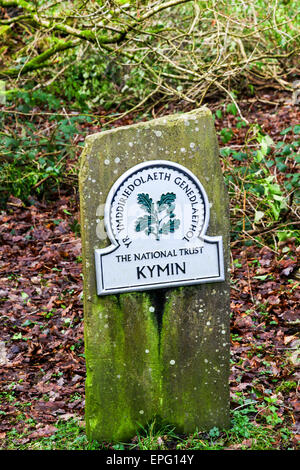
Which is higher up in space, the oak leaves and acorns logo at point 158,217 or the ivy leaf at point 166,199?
the ivy leaf at point 166,199

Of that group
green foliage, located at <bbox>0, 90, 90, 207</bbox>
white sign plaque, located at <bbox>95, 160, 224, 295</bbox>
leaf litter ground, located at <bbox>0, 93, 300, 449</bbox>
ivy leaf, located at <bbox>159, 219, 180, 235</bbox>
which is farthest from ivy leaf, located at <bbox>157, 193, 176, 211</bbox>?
green foliage, located at <bbox>0, 90, 90, 207</bbox>

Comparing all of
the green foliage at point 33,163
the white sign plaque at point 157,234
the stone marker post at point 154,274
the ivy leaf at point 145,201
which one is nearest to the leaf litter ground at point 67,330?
the stone marker post at point 154,274

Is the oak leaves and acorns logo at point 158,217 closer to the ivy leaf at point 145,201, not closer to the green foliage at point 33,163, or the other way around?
the ivy leaf at point 145,201

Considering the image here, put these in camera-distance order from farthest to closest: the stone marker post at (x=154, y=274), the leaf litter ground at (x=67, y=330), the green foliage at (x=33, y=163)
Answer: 1. the green foliage at (x=33, y=163)
2. the leaf litter ground at (x=67, y=330)
3. the stone marker post at (x=154, y=274)

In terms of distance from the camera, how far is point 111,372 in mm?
3250

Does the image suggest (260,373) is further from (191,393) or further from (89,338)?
(89,338)

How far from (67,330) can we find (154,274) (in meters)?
1.90

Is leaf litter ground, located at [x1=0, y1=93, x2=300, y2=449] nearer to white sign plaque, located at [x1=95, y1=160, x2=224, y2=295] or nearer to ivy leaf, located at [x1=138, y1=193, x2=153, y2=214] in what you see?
white sign plaque, located at [x1=95, y1=160, x2=224, y2=295]

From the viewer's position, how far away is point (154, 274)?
3221 millimetres

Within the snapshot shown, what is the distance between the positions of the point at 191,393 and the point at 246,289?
202 cm

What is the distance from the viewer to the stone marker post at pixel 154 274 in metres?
3.13

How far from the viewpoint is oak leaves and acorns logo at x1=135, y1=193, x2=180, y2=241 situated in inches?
125

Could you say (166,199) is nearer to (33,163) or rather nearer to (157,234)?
(157,234)

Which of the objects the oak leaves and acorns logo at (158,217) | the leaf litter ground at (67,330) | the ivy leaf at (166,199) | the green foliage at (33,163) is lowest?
the leaf litter ground at (67,330)
